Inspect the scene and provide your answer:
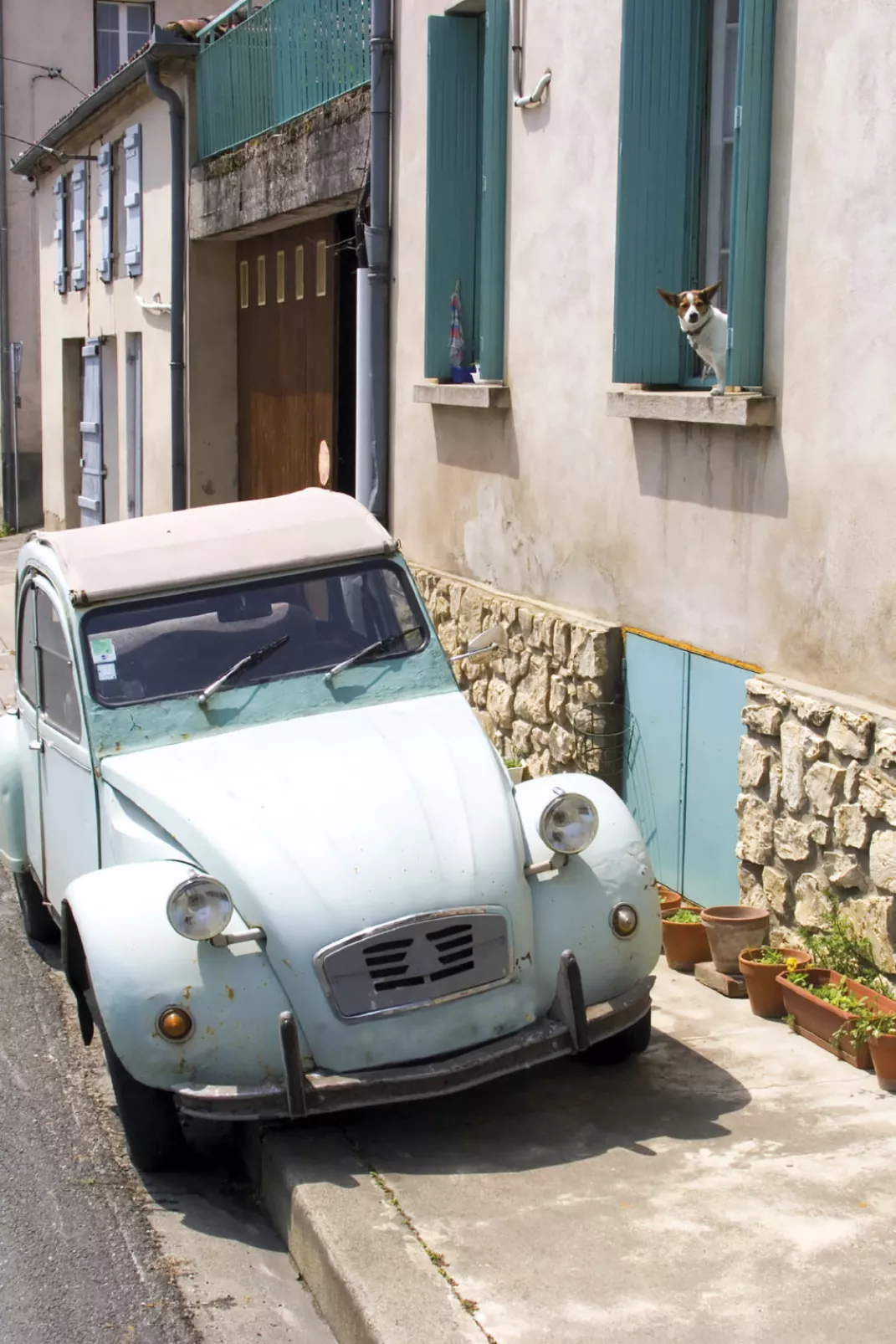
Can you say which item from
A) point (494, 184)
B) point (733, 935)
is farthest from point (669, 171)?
point (733, 935)

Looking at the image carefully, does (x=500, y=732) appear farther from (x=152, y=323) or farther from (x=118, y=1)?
(x=118, y=1)

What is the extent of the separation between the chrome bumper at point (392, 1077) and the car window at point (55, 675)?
1696 millimetres

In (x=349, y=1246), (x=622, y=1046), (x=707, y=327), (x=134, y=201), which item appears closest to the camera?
(x=349, y=1246)

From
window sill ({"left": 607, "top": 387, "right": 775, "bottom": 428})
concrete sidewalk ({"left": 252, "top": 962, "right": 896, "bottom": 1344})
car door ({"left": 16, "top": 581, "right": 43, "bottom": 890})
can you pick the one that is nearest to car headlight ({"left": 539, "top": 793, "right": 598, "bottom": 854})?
concrete sidewalk ({"left": 252, "top": 962, "right": 896, "bottom": 1344})

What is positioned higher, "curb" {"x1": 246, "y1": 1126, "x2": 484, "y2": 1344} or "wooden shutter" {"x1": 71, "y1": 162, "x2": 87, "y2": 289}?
"wooden shutter" {"x1": 71, "y1": 162, "x2": 87, "y2": 289}

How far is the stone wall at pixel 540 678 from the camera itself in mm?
7766

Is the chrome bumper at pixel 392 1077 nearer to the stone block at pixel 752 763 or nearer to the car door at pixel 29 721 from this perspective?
the stone block at pixel 752 763

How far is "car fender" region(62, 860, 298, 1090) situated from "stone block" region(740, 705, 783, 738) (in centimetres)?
248

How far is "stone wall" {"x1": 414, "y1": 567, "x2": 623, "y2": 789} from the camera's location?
7766 millimetres

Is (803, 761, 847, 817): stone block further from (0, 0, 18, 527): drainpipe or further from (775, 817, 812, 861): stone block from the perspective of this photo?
(0, 0, 18, 527): drainpipe

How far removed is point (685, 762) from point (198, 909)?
3108mm

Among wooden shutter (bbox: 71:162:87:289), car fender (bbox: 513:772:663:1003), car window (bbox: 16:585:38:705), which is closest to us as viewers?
car fender (bbox: 513:772:663:1003)

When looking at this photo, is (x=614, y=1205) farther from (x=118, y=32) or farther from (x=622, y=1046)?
(x=118, y=32)

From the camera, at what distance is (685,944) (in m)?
6.55
